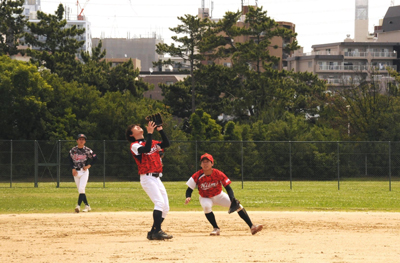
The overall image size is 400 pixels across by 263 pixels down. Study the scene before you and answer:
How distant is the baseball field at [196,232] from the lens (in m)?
8.94

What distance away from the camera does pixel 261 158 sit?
3016 centimetres

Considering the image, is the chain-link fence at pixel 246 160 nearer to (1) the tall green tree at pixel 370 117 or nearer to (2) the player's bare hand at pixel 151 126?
(1) the tall green tree at pixel 370 117

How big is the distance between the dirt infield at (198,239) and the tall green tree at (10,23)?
44.5 m

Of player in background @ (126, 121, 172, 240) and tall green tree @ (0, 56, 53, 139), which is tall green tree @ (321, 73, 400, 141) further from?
player in background @ (126, 121, 172, 240)

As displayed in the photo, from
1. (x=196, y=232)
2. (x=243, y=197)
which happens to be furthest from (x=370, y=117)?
(x=196, y=232)

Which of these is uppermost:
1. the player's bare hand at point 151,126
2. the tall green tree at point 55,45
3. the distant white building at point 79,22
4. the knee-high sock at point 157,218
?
the distant white building at point 79,22

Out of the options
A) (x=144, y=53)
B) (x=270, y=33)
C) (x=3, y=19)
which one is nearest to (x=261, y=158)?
(x=270, y=33)

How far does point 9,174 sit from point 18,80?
1395cm

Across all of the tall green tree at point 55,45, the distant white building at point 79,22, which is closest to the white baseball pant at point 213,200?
the tall green tree at point 55,45

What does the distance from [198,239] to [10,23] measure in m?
51.2

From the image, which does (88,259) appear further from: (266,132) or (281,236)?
(266,132)

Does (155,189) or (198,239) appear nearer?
(155,189)

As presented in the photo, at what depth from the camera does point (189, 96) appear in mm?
60875

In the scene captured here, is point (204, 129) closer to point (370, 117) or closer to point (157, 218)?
point (370, 117)
